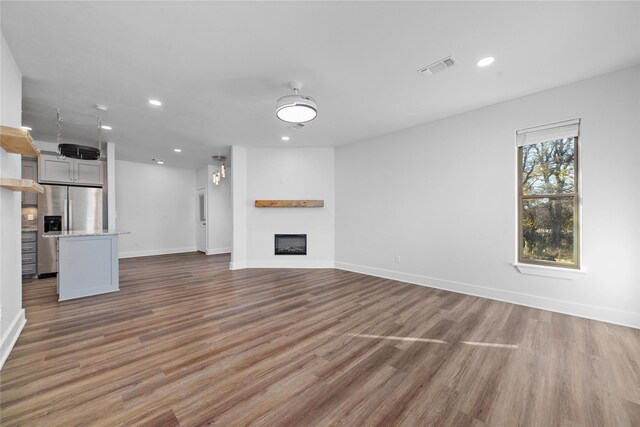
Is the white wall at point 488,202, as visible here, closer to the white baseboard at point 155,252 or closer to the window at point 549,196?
the window at point 549,196

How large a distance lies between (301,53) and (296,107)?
0.53 meters

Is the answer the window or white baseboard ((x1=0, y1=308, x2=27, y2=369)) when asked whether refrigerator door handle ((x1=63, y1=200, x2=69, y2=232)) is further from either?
the window

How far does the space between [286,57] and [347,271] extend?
4.14 metres

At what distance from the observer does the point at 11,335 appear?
2.34 m

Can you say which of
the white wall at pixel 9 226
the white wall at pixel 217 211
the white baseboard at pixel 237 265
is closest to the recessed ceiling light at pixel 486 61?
the white wall at pixel 9 226

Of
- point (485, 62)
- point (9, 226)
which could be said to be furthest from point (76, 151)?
point (485, 62)

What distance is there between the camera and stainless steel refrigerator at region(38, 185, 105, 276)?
16.0ft

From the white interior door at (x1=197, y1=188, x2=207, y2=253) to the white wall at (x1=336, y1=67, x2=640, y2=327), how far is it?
460 centimetres

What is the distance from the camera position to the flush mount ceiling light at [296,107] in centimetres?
282

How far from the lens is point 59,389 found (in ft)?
5.82

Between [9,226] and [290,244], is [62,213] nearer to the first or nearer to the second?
[9,226]

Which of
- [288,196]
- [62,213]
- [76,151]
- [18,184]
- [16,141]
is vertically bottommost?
[62,213]

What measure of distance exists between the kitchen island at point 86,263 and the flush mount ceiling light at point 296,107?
10.8 ft

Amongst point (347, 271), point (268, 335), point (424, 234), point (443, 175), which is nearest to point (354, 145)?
point (443, 175)
